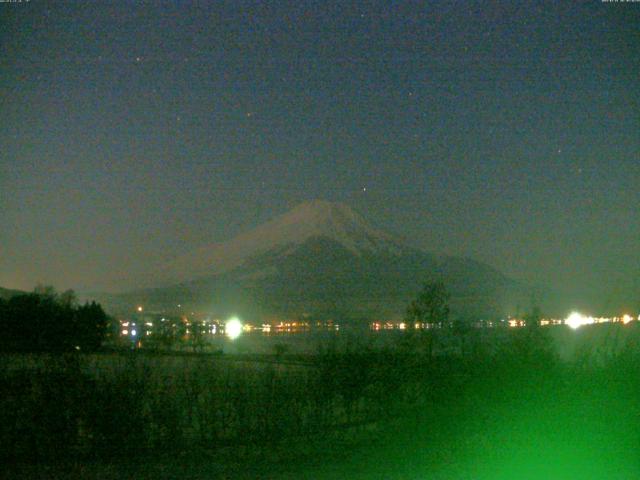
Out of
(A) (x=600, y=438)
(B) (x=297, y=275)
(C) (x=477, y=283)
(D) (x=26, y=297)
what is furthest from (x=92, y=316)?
(B) (x=297, y=275)

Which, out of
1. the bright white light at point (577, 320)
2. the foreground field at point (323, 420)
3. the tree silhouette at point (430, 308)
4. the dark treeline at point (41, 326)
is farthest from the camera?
the dark treeline at point (41, 326)

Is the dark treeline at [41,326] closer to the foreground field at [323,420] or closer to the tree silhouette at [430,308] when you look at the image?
the tree silhouette at [430,308]

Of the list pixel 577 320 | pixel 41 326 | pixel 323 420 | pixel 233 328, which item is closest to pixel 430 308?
pixel 577 320

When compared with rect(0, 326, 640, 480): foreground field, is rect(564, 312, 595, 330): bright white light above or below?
above

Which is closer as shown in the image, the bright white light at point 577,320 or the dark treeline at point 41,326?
the bright white light at point 577,320

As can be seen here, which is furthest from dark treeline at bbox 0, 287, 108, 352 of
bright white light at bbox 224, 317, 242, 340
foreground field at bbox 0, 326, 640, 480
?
bright white light at bbox 224, 317, 242, 340

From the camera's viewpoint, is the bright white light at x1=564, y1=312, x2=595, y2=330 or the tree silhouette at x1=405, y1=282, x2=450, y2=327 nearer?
the bright white light at x1=564, y1=312, x2=595, y2=330

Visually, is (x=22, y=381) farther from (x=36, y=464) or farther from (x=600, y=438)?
(x=600, y=438)

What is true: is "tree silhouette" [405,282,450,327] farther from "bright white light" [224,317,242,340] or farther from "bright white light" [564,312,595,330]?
"bright white light" [224,317,242,340]

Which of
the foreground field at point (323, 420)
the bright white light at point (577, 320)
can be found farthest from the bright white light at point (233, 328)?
the foreground field at point (323, 420)
